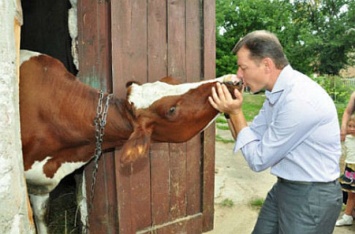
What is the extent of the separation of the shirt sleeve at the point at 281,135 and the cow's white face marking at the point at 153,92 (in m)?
0.53

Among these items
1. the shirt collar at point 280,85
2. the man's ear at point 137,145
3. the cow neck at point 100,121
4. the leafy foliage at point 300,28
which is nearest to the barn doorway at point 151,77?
the cow neck at point 100,121

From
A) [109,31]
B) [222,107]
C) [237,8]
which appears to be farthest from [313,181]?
[237,8]

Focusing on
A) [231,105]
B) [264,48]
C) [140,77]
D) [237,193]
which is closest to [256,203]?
[237,193]

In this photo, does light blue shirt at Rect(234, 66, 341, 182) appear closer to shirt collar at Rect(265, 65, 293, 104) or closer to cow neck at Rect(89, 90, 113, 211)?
shirt collar at Rect(265, 65, 293, 104)

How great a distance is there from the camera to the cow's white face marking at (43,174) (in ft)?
10.0

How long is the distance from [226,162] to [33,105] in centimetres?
428

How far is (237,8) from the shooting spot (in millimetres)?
23734

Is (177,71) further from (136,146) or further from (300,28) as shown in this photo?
(300,28)

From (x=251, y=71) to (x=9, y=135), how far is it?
1328 millimetres

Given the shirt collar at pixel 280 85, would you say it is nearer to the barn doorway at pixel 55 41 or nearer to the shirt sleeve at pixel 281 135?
the shirt sleeve at pixel 281 135

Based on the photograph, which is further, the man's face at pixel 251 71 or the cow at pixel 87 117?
the cow at pixel 87 117

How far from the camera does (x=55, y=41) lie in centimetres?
473

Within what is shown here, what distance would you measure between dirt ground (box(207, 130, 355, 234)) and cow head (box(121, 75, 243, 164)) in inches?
73.4

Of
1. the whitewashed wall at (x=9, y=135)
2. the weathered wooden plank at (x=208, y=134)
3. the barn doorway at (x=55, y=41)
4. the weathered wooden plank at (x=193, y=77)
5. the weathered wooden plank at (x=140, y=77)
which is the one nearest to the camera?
the whitewashed wall at (x=9, y=135)
